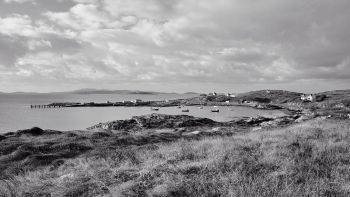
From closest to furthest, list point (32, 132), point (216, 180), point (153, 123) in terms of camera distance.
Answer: point (216, 180), point (32, 132), point (153, 123)

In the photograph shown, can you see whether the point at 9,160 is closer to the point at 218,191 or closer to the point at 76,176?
the point at 76,176

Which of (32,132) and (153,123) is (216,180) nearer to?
(32,132)

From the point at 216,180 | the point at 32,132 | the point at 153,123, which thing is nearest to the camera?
the point at 216,180

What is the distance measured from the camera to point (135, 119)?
5097 centimetres

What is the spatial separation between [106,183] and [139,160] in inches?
113

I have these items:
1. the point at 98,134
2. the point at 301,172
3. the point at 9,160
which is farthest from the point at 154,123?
the point at 301,172

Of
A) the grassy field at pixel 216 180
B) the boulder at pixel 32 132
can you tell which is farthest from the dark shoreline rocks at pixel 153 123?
the grassy field at pixel 216 180

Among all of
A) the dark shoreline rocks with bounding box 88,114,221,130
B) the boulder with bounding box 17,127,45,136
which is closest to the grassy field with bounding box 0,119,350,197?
the boulder with bounding box 17,127,45,136

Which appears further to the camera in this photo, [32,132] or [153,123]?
[153,123]

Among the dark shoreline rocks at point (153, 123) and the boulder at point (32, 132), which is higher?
the boulder at point (32, 132)

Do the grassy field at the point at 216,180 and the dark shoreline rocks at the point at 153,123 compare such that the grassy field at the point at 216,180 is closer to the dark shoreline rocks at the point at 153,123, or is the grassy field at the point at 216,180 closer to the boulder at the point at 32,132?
the boulder at the point at 32,132

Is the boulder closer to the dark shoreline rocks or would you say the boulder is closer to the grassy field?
the dark shoreline rocks

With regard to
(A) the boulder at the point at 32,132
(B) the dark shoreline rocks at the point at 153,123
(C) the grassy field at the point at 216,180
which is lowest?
(B) the dark shoreline rocks at the point at 153,123

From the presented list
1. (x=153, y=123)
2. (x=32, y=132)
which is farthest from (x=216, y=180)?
(x=153, y=123)
